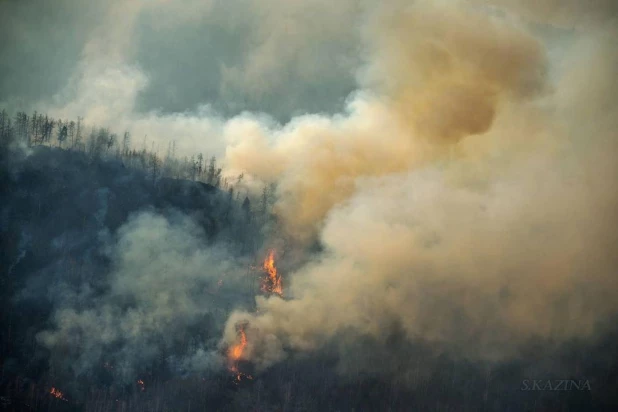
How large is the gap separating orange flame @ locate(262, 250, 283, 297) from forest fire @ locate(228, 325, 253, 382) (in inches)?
487

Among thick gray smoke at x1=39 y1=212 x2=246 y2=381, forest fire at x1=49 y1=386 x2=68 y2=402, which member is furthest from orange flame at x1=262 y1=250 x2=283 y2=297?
forest fire at x1=49 y1=386 x2=68 y2=402

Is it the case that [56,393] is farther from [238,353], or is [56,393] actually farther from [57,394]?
[238,353]

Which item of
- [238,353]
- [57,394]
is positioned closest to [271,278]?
[238,353]

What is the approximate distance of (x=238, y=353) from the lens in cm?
11906

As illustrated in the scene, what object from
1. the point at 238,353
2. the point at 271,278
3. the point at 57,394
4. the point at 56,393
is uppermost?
the point at 271,278

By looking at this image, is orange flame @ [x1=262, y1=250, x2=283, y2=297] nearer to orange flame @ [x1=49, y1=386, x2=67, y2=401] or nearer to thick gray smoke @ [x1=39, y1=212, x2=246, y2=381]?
thick gray smoke @ [x1=39, y1=212, x2=246, y2=381]

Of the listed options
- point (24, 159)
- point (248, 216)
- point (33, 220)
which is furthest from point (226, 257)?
point (24, 159)

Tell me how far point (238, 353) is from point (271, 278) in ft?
68.0

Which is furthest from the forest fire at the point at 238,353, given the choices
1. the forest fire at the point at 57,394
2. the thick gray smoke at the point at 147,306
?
the forest fire at the point at 57,394

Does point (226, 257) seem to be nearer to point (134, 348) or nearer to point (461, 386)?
point (134, 348)

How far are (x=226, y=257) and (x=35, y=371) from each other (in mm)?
46734

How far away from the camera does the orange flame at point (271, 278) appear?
130 metres

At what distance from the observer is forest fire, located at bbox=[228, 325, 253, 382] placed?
385 ft

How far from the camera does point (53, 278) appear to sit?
374 ft
